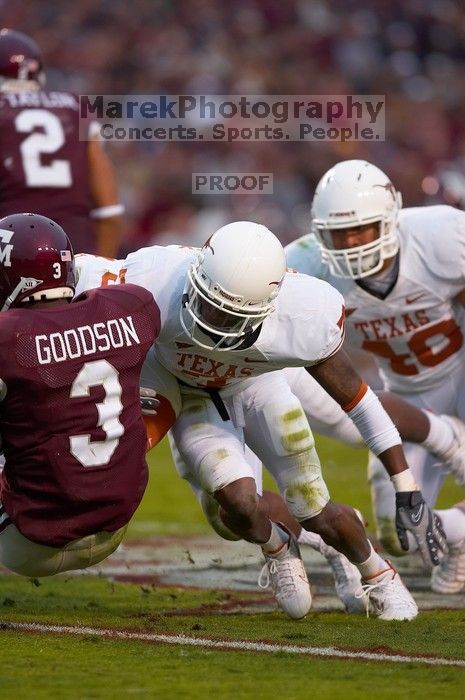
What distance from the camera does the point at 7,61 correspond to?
20.2 feet

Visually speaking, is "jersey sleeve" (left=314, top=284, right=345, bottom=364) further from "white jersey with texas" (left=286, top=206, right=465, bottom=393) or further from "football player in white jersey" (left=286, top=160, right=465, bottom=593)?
"white jersey with texas" (left=286, top=206, right=465, bottom=393)

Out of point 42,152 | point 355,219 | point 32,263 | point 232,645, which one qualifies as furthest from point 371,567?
point 42,152

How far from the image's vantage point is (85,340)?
12.5 ft

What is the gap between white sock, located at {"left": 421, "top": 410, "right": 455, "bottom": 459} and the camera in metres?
5.25

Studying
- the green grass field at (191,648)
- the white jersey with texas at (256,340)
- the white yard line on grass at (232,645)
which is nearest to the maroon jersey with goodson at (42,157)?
the green grass field at (191,648)

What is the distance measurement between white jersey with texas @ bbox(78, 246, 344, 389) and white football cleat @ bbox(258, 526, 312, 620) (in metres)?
0.66

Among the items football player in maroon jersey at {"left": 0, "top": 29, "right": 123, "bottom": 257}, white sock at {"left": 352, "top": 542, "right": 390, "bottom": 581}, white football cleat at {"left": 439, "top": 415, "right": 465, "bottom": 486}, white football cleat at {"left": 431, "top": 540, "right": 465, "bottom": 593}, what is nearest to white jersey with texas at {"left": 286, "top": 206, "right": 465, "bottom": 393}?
white football cleat at {"left": 439, "top": 415, "right": 465, "bottom": 486}

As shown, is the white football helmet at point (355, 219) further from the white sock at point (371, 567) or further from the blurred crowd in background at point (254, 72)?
the blurred crowd in background at point (254, 72)

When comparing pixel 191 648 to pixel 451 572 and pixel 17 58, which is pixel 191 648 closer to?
pixel 451 572

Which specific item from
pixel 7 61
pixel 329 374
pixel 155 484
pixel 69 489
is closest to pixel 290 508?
pixel 329 374

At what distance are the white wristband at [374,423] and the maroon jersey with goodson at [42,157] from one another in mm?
2400

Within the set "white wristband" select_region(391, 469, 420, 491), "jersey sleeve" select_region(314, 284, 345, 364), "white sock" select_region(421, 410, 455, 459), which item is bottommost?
"white sock" select_region(421, 410, 455, 459)

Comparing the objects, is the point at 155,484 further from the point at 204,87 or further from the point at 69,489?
the point at 204,87

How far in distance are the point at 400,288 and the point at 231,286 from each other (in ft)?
4.79
